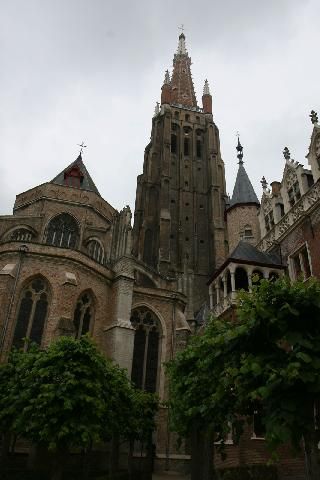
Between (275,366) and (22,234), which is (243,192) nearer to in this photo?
(22,234)

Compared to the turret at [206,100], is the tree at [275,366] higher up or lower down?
lower down

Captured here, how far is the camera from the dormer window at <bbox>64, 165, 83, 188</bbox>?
35250 mm

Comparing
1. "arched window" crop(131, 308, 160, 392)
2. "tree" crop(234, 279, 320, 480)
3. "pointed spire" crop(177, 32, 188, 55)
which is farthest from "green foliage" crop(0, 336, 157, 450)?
"pointed spire" crop(177, 32, 188, 55)

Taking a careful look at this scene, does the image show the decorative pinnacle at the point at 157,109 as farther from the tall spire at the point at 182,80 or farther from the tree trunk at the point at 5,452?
the tree trunk at the point at 5,452

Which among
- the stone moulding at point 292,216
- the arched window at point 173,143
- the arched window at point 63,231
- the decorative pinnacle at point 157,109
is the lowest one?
the stone moulding at point 292,216

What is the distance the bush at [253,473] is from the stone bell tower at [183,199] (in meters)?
21.8

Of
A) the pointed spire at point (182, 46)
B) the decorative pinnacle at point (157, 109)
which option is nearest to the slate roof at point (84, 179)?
the decorative pinnacle at point (157, 109)

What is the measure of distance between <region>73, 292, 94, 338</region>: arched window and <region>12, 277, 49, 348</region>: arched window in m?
1.79

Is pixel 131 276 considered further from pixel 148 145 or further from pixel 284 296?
pixel 148 145

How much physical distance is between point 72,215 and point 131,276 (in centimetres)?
1035

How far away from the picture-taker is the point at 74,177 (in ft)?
118

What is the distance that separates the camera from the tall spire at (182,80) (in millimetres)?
62059

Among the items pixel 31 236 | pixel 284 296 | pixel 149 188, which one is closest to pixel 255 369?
pixel 284 296

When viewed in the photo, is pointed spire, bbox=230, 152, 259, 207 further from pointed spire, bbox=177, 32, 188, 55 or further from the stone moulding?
pointed spire, bbox=177, 32, 188, 55
